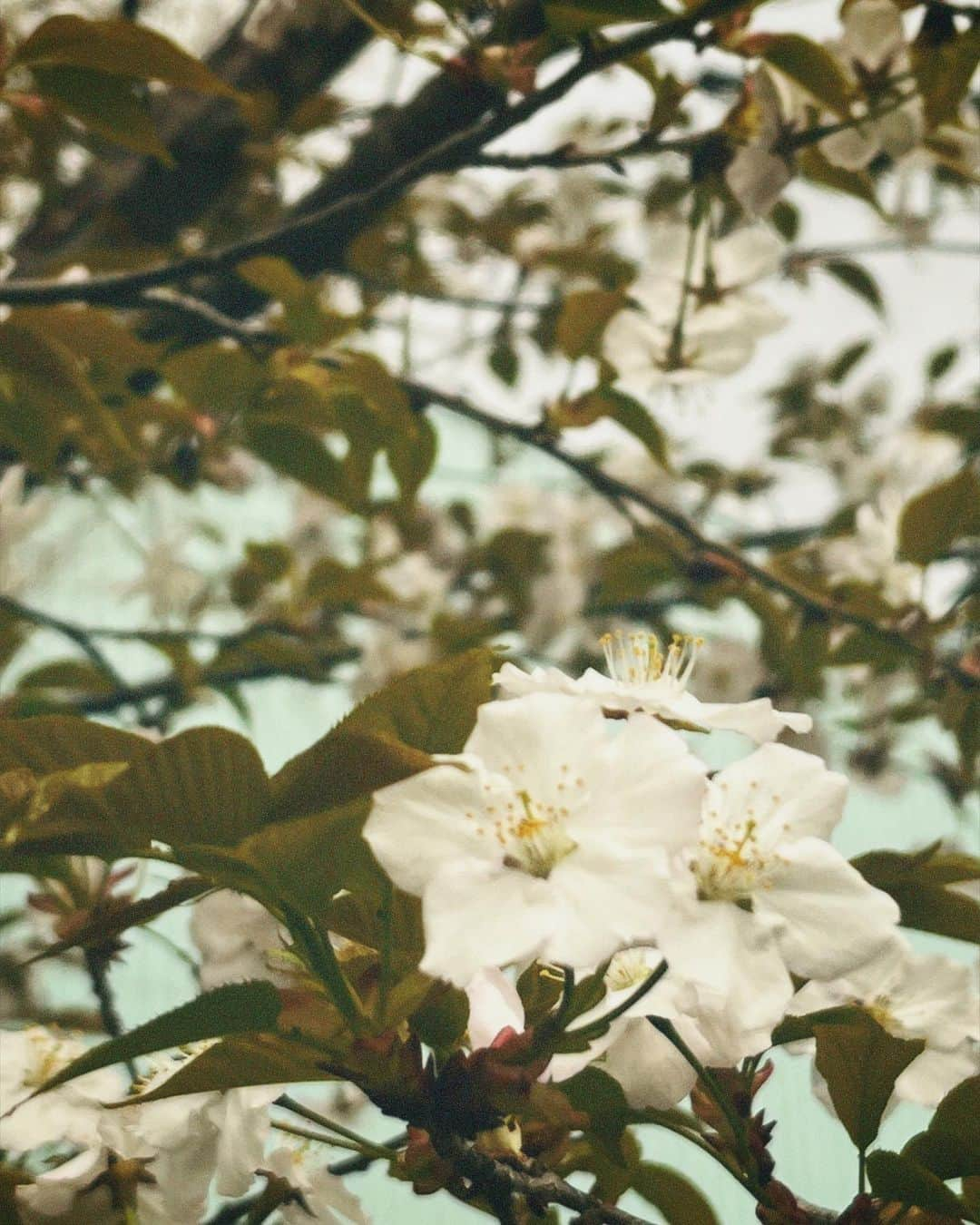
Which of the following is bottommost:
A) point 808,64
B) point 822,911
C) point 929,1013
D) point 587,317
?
point 929,1013

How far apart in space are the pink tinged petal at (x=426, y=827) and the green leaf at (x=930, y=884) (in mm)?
173

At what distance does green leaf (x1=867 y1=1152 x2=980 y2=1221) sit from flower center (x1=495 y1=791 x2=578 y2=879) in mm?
158

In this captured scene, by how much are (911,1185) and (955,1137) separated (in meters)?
0.03

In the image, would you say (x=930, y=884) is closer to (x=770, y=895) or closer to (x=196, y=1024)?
(x=770, y=895)

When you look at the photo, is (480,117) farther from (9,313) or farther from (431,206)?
(431,206)

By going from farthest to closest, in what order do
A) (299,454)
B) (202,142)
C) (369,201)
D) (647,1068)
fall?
1. (202,142)
2. (299,454)
3. (369,201)
4. (647,1068)

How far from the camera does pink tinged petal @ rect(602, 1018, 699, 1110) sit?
1.63 ft

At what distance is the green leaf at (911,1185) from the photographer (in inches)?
18.2

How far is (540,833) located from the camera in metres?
0.44

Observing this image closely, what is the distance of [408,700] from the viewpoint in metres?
0.44

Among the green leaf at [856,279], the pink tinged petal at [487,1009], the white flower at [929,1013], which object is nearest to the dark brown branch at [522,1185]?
the pink tinged petal at [487,1009]

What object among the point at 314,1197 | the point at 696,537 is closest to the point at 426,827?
the point at 314,1197

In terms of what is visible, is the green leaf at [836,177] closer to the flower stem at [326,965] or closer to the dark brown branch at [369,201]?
the dark brown branch at [369,201]

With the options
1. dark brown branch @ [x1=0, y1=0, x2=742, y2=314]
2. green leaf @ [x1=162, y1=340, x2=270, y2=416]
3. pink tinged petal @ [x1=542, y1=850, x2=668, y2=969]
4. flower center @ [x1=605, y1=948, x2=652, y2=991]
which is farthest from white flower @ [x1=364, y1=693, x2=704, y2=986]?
green leaf @ [x1=162, y1=340, x2=270, y2=416]
